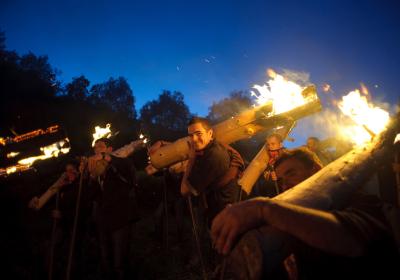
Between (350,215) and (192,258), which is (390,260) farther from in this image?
(192,258)

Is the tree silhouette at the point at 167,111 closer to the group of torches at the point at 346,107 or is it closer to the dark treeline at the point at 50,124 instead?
the dark treeline at the point at 50,124

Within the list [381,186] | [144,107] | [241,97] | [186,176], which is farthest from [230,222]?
[144,107]

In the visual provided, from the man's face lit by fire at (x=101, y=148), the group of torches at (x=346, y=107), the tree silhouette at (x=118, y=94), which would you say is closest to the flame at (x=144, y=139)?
the group of torches at (x=346, y=107)

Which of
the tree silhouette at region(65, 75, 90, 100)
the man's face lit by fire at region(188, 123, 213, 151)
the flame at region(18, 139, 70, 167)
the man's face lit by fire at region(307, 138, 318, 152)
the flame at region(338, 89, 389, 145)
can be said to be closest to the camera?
the flame at region(338, 89, 389, 145)

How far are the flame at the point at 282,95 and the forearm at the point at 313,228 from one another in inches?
132

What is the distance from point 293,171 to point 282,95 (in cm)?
254

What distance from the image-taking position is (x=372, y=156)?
271 centimetres

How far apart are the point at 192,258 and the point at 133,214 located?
2.15 m

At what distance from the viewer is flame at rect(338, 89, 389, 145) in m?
3.13

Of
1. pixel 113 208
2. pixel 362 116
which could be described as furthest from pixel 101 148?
pixel 362 116

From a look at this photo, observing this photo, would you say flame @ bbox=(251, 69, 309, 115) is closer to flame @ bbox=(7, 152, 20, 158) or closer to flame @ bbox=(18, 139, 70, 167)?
flame @ bbox=(18, 139, 70, 167)

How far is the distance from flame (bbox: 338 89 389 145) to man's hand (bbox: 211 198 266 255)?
2215 millimetres

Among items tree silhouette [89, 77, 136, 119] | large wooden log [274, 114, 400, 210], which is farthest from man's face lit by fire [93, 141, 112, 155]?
tree silhouette [89, 77, 136, 119]

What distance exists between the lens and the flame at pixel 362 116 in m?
3.13
